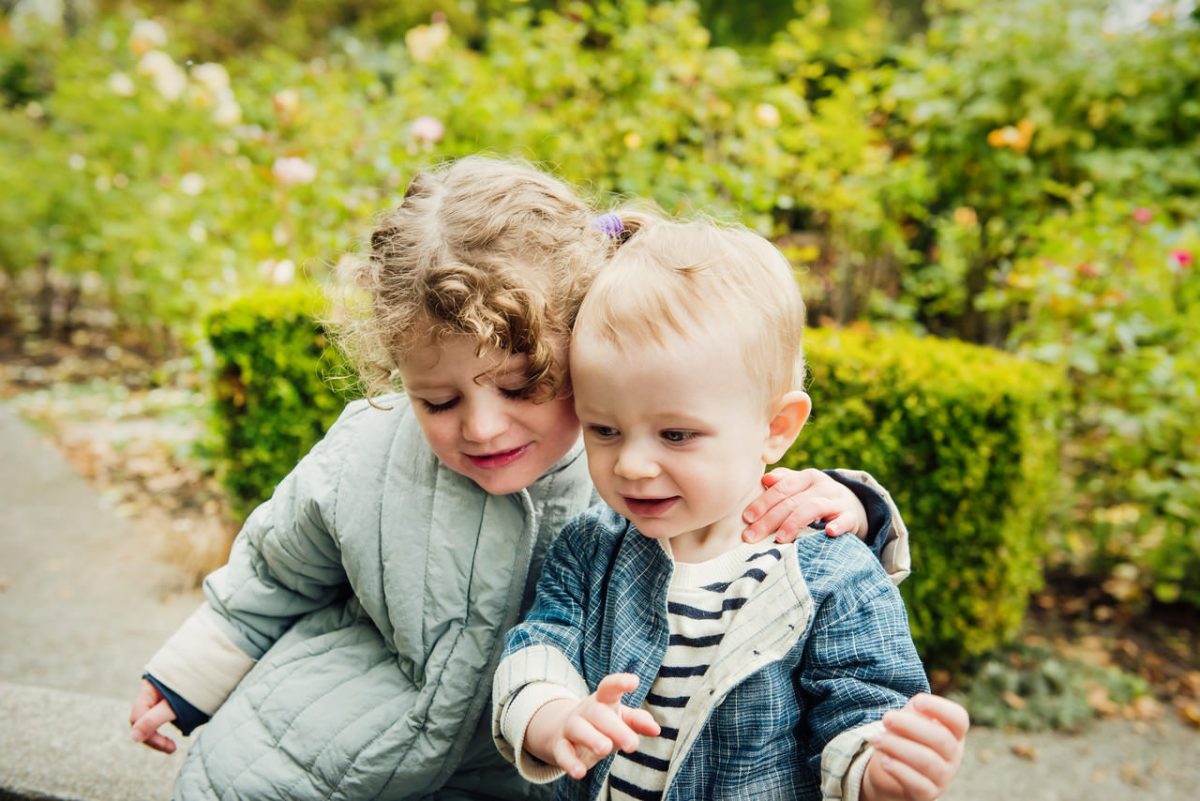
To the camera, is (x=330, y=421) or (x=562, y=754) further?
(x=330, y=421)

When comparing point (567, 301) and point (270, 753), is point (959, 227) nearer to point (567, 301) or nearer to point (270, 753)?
point (567, 301)

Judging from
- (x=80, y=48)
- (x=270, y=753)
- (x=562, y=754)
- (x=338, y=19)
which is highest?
(x=338, y=19)

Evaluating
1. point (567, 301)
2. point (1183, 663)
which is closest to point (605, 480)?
point (567, 301)

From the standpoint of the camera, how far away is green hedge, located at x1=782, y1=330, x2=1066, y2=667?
9.16 feet

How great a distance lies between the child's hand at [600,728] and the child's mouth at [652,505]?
24cm

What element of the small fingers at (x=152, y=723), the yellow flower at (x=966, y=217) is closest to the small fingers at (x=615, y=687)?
the small fingers at (x=152, y=723)

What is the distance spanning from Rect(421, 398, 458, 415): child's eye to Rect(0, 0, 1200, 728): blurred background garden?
0.92 m

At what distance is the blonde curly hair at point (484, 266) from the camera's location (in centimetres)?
131

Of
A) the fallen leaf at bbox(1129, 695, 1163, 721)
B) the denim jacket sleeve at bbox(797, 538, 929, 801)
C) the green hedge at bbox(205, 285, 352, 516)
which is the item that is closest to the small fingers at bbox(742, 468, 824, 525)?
the denim jacket sleeve at bbox(797, 538, 929, 801)

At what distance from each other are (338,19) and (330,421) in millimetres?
14035

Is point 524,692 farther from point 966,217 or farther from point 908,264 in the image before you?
point 908,264

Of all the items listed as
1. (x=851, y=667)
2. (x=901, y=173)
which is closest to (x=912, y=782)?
(x=851, y=667)

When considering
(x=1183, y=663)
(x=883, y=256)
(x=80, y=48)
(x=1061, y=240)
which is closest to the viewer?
(x=1183, y=663)

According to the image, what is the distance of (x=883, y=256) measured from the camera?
515 cm
